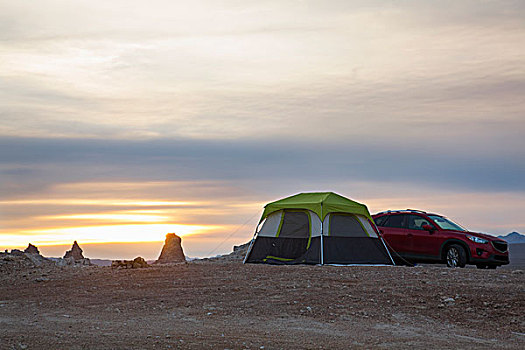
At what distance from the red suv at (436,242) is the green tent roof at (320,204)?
1.13 meters

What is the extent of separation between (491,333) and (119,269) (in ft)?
39.0

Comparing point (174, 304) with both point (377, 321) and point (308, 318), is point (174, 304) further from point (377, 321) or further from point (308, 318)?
point (377, 321)

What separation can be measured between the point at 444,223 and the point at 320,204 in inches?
179

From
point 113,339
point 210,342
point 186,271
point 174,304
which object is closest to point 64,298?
point 174,304

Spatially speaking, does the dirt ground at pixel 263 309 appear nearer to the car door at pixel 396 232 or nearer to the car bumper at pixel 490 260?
the car bumper at pixel 490 260

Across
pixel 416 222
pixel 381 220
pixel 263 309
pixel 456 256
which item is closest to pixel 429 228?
pixel 416 222

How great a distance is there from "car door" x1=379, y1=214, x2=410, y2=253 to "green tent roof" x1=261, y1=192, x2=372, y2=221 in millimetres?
923

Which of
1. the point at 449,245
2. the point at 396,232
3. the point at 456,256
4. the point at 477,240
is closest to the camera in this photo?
the point at 477,240

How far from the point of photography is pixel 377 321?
12.3 meters

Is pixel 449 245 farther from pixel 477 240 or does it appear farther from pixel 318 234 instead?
pixel 318 234

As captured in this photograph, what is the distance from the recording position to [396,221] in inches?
925

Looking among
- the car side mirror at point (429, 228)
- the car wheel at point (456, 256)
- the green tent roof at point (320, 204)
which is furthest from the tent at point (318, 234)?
the car wheel at point (456, 256)

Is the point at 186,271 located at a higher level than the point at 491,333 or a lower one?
higher

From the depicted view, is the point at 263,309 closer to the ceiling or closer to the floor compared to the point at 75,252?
closer to the floor
